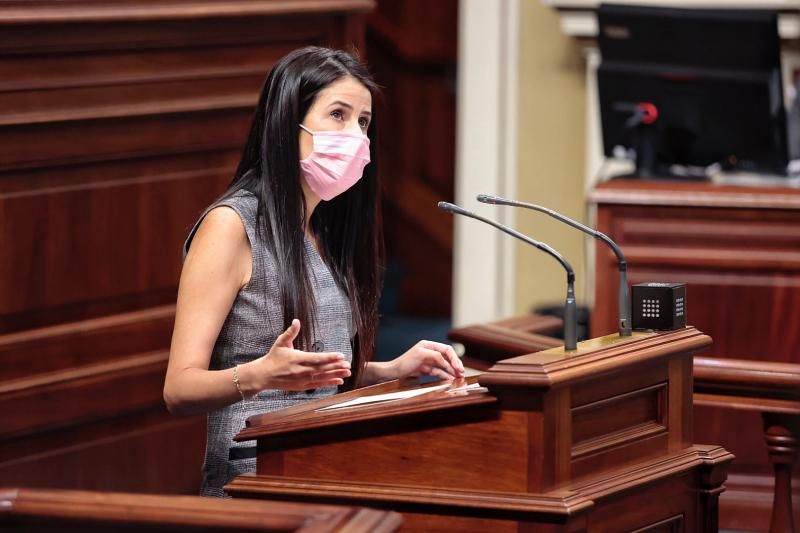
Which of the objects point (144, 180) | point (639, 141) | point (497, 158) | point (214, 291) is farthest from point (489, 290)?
point (214, 291)

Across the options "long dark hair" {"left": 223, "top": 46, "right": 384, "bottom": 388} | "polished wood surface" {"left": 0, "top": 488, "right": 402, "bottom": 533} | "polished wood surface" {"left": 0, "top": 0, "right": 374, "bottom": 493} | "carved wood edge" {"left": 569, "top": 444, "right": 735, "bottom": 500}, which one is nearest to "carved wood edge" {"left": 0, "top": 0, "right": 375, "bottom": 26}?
"polished wood surface" {"left": 0, "top": 0, "right": 374, "bottom": 493}

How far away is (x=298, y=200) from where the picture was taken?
7.80ft

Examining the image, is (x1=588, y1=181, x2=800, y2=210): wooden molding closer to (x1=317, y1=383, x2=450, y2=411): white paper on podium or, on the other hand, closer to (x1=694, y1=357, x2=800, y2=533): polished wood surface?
(x1=694, y1=357, x2=800, y2=533): polished wood surface

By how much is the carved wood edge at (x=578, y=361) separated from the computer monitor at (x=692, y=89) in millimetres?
2477

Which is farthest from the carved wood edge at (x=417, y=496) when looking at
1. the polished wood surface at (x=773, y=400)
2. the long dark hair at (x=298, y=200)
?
the polished wood surface at (x=773, y=400)

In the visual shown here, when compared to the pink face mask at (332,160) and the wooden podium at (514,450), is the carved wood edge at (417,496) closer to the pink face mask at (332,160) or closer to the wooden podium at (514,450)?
the wooden podium at (514,450)

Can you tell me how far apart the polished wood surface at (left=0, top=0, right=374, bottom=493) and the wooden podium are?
1.45 m

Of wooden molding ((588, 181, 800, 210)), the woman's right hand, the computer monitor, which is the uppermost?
the computer monitor

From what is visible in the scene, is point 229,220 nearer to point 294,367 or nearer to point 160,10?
point 294,367

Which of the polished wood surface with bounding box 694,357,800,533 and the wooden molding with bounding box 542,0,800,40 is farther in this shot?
the wooden molding with bounding box 542,0,800,40

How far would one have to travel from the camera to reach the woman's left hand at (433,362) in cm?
232

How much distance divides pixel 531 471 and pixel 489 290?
15.0ft

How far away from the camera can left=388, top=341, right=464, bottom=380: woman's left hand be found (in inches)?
91.3

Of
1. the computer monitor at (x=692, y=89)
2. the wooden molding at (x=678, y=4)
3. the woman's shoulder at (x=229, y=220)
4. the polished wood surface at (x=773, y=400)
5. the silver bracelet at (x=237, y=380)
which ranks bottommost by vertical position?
the polished wood surface at (x=773, y=400)
